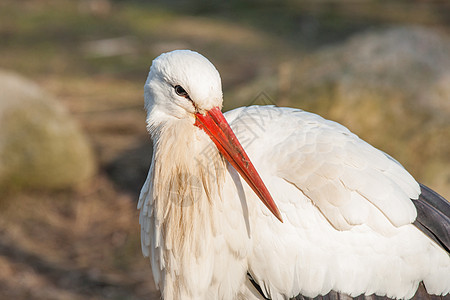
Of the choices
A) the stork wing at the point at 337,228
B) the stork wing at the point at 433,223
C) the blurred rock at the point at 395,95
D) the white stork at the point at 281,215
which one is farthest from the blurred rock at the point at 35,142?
the stork wing at the point at 433,223

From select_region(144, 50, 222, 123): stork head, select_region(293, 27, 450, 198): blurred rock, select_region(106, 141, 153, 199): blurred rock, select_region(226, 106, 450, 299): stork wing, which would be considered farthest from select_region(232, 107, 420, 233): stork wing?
select_region(106, 141, 153, 199): blurred rock

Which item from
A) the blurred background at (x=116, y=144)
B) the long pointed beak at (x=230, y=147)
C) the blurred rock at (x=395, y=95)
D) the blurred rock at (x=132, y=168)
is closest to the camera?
the long pointed beak at (x=230, y=147)

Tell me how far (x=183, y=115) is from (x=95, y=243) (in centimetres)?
216

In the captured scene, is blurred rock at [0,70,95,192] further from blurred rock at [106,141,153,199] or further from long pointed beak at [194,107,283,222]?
long pointed beak at [194,107,283,222]

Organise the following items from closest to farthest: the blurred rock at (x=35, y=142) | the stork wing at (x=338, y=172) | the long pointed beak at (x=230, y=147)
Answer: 1. the long pointed beak at (x=230, y=147)
2. the stork wing at (x=338, y=172)
3. the blurred rock at (x=35, y=142)

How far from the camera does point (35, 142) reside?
13.8 feet

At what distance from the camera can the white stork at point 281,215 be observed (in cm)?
204

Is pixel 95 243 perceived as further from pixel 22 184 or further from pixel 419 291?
pixel 419 291

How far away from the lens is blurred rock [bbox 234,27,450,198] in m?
3.82

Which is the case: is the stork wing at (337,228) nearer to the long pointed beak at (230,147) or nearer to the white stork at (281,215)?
the white stork at (281,215)

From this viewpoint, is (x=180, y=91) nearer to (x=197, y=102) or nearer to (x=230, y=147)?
(x=197, y=102)

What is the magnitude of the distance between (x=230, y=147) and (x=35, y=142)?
2.64 metres

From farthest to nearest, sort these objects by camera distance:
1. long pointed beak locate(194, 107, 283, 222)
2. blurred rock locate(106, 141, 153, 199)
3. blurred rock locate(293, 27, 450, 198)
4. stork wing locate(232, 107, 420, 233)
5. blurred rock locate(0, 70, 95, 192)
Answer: blurred rock locate(106, 141, 153, 199)
blurred rock locate(0, 70, 95, 192)
blurred rock locate(293, 27, 450, 198)
stork wing locate(232, 107, 420, 233)
long pointed beak locate(194, 107, 283, 222)

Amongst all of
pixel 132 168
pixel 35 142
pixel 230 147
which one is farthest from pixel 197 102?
pixel 132 168
